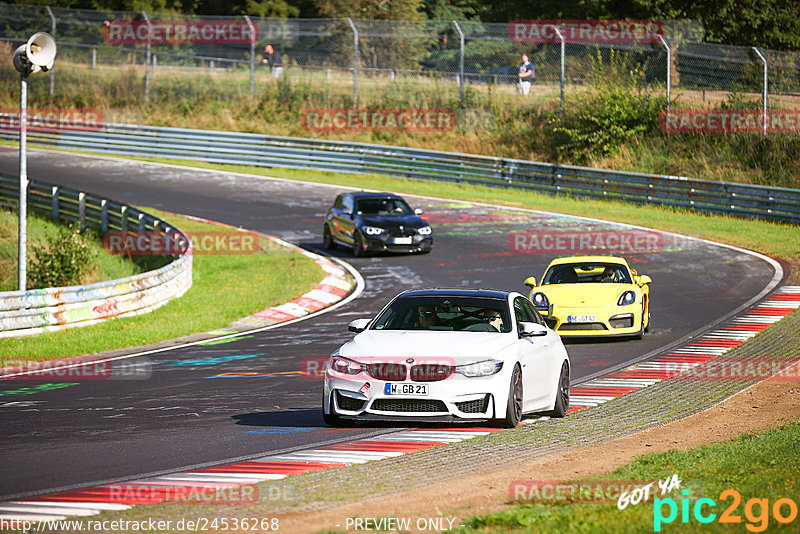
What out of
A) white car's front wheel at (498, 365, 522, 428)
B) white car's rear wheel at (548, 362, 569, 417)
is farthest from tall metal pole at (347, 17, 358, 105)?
white car's front wheel at (498, 365, 522, 428)

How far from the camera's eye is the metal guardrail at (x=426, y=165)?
33938 mm

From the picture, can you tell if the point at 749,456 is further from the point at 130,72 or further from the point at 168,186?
the point at 130,72

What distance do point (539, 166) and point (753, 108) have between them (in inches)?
284

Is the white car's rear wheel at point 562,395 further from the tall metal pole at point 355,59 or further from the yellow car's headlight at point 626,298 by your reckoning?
the tall metal pole at point 355,59

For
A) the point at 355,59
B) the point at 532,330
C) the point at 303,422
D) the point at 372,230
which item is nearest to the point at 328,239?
the point at 372,230

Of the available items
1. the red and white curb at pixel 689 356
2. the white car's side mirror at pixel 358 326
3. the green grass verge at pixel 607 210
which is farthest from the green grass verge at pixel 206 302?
the green grass verge at pixel 607 210

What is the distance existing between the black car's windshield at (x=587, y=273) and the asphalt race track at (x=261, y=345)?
113 centimetres

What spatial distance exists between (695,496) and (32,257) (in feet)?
78.1

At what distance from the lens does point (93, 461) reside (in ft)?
30.3

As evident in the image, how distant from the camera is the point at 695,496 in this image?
7348 mm

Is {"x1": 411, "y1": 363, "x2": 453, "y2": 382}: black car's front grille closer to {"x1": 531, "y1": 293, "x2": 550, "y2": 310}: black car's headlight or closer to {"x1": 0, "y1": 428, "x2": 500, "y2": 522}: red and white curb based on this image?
{"x1": 0, "y1": 428, "x2": 500, "y2": 522}: red and white curb

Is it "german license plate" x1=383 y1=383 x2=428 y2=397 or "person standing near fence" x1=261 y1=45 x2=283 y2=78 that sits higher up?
"person standing near fence" x1=261 y1=45 x2=283 y2=78

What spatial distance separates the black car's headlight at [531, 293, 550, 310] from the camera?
59.9ft

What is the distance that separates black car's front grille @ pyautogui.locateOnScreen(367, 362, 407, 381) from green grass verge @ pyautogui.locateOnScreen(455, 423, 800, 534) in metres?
2.34
